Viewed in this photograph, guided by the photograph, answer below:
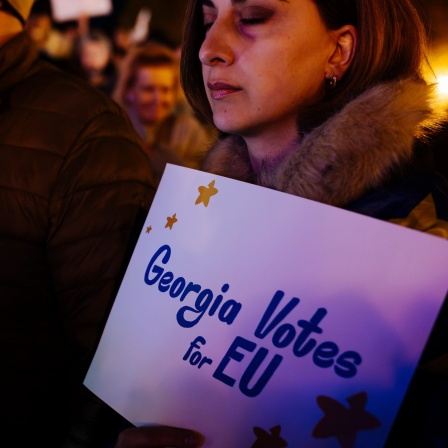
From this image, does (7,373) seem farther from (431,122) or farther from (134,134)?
(431,122)

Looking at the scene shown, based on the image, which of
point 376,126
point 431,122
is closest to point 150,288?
point 376,126

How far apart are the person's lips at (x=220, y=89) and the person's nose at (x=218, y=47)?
0.04 metres

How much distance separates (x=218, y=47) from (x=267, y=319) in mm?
598

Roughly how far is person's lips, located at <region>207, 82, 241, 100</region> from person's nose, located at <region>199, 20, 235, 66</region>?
0.04m

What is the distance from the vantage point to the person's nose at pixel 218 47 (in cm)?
116

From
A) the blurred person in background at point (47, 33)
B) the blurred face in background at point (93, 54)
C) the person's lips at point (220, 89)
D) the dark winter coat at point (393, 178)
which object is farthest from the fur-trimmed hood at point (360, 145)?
the blurred face in background at point (93, 54)

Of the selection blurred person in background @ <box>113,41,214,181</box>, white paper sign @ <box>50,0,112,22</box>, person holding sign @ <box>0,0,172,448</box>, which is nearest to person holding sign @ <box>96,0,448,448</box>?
person holding sign @ <box>0,0,172,448</box>

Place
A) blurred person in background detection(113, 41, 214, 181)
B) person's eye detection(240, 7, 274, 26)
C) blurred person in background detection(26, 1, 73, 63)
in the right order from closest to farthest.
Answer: person's eye detection(240, 7, 274, 26) < blurred person in background detection(113, 41, 214, 181) < blurred person in background detection(26, 1, 73, 63)

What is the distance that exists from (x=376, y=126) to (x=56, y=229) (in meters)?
0.91

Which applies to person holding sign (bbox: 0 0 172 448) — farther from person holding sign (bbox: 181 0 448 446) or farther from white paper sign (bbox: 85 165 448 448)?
person holding sign (bbox: 181 0 448 446)

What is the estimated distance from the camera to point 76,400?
5.10 ft

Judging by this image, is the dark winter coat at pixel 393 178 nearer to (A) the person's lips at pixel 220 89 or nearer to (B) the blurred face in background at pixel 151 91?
(A) the person's lips at pixel 220 89

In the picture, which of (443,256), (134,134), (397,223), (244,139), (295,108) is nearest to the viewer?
(443,256)

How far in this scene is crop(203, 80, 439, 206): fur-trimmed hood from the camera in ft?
3.30
